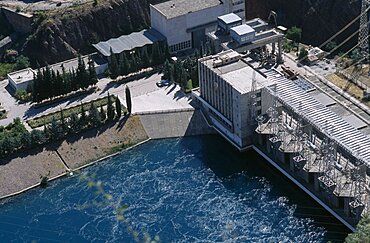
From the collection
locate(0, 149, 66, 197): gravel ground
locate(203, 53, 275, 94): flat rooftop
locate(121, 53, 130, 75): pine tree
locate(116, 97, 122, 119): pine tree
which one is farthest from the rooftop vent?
locate(0, 149, 66, 197): gravel ground

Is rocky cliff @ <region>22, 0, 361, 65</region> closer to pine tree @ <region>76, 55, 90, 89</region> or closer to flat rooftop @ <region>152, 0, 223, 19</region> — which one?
flat rooftop @ <region>152, 0, 223, 19</region>

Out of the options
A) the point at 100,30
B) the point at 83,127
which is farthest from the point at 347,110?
the point at 100,30

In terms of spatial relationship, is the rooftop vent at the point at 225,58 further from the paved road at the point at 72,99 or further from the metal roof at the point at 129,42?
the metal roof at the point at 129,42

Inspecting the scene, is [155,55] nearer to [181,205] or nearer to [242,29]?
[242,29]

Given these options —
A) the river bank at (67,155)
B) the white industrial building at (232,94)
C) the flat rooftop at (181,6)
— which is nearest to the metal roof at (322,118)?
the white industrial building at (232,94)

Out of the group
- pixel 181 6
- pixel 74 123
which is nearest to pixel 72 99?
pixel 74 123
